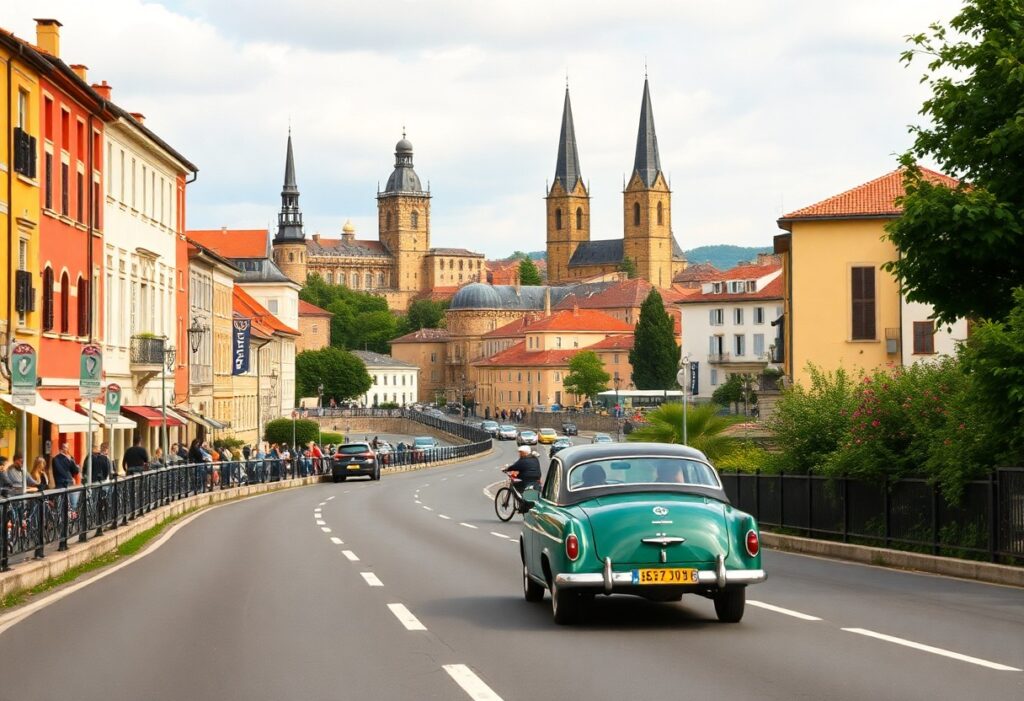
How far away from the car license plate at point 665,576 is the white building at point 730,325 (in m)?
132

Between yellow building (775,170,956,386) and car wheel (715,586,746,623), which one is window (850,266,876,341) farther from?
car wheel (715,586,746,623)

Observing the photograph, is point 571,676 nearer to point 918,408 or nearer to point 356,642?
point 356,642

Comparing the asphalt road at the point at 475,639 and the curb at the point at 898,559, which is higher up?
the asphalt road at the point at 475,639

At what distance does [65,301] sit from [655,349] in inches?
5367

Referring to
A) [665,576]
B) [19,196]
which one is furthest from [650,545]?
[19,196]

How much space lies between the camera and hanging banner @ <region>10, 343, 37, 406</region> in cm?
1966

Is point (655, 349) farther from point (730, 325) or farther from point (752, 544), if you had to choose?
point (752, 544)

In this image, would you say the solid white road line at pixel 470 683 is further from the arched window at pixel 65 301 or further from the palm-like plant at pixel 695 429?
the arched window at pixel 65 301

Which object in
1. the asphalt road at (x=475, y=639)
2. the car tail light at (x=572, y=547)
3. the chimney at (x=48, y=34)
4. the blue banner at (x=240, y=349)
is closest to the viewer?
the asphalt road at (x=475, y=639)

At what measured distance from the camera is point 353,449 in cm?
6900

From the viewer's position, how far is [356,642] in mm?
12305

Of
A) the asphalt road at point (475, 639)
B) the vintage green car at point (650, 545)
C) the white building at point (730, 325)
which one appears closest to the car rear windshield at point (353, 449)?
the asphalt road at point (475, 639)

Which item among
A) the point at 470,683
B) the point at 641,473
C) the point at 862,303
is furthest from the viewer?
the point at 862,303

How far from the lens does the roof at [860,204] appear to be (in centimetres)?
6097
